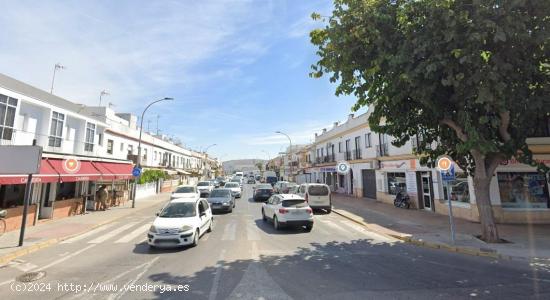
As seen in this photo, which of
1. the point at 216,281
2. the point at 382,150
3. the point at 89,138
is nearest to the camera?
the point at 216,281

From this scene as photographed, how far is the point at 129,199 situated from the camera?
88.9 ft

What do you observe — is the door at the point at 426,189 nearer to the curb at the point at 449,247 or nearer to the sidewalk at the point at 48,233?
the curb at the point at 449,247

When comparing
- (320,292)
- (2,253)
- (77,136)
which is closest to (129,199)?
(77,136)

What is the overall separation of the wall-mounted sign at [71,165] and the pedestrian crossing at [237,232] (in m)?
3.84

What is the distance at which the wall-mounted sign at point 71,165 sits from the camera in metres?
15.5

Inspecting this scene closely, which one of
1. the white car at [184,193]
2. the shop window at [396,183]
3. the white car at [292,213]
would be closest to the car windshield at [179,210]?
the white car at [292,213]

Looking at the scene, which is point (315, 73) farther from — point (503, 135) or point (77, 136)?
point (77, 136)

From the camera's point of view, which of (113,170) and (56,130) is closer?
(56,130)

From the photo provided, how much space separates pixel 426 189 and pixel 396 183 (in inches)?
128

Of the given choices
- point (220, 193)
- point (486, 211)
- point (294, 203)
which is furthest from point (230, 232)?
point (486, 211)

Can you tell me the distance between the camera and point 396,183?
2188 cm

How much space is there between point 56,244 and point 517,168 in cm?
2159

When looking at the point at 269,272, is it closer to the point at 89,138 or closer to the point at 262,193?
the point at 262,193

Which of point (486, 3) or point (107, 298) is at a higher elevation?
point (486, 3)
